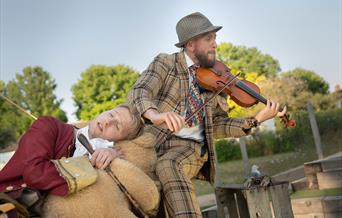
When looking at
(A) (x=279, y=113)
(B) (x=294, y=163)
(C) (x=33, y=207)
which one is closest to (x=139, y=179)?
(C) (x=33, y=207)

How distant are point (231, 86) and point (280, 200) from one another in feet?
2.93

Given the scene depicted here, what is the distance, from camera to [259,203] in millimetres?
3203

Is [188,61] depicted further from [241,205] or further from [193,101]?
[241,205]

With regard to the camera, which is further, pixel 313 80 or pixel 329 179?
pixel 313 80

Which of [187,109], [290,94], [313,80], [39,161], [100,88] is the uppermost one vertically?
[100,88]

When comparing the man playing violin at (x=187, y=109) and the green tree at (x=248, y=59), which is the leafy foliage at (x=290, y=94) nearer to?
the green tree at (x=248, y=59)

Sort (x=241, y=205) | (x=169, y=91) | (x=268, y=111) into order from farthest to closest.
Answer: (x=241, y=205) → (x=268, y=111) → (x=169, y=91)

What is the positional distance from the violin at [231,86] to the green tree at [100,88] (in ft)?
134

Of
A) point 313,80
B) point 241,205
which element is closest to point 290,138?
point 241,205

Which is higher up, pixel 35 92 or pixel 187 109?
pixel 35 92

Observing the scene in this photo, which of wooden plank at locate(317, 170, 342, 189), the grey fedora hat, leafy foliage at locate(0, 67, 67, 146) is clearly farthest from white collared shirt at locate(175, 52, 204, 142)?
leafy foliage at locate(0, 67, 67, 146)

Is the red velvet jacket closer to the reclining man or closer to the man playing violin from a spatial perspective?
the reclining man

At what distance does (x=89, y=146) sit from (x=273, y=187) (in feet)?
4.25

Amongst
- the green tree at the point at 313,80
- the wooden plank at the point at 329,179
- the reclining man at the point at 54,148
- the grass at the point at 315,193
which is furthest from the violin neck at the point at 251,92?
the green tree at the point at 313,80
